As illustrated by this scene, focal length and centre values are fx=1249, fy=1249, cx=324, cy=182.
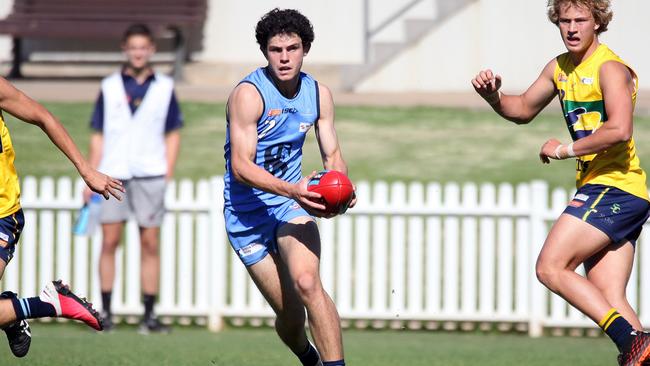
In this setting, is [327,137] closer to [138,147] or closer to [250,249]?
[250,249]

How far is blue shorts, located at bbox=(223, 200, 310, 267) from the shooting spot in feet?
22.7

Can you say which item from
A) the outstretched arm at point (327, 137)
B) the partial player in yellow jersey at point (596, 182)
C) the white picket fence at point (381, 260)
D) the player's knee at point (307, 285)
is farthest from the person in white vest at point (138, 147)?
the partial player in yellow jersey at point (596, 182)

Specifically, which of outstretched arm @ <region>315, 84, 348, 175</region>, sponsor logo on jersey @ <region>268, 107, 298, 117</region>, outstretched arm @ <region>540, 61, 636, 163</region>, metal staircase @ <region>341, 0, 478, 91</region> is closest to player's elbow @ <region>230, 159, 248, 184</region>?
sponsor logo on jersey @ <region>268, 107, 298, 117</region>

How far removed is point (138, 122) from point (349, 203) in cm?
396

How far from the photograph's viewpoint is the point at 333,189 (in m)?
6.39

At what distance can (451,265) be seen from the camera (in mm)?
10602

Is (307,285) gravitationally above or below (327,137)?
below

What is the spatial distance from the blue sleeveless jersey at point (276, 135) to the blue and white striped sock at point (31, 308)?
1143 millimetres

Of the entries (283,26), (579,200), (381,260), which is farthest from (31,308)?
(381,260)

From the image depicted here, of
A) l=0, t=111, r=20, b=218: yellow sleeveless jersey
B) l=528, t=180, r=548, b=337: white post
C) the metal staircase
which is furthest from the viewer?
the metal staircase

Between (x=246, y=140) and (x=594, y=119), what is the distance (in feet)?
6.05

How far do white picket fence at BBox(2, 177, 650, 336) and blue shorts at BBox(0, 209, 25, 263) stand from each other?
3.97 metres

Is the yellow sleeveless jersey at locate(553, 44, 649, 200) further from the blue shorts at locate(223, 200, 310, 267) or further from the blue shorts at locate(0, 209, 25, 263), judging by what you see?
the blue shorts at locate(0, 209, 25, 263)

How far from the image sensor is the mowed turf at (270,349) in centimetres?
845
